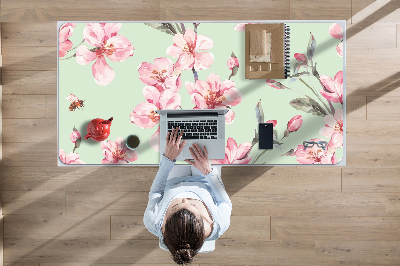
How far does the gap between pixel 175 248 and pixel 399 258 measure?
1577mm

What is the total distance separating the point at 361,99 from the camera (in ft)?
5.41

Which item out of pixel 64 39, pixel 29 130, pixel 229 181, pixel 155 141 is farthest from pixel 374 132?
pixel 29 130

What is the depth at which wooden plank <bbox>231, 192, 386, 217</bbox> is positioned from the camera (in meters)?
1.66

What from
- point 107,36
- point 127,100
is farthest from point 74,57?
point 127,100

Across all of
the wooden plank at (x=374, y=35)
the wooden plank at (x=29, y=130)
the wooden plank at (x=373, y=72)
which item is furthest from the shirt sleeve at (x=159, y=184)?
the wooden plank at (x=374, y=35)

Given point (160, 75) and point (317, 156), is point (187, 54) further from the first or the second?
point (317, 156)

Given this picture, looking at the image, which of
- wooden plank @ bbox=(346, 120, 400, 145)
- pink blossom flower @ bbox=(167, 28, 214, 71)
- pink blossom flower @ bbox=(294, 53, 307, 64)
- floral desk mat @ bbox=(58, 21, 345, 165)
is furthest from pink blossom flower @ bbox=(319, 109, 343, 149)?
pink blossom flower @ bbox=(167, 28, 214, 71)

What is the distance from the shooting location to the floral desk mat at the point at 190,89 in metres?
1.47

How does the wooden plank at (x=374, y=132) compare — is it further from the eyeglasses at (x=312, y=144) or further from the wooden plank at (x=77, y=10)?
the wooden plank at (x=77, y=10)

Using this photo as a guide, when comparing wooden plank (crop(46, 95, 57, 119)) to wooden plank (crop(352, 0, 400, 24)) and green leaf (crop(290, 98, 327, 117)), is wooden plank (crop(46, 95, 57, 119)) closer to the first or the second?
green leaf (crop(290, 98, 327, 117))

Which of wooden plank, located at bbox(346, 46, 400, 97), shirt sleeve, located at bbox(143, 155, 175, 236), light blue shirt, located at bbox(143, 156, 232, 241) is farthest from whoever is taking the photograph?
wooden plank, located at bbox(346, 46, 400, 97)

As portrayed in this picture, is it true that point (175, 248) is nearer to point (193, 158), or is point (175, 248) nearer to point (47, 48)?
point (193, 158)

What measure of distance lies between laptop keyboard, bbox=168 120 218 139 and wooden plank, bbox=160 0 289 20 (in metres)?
0.72

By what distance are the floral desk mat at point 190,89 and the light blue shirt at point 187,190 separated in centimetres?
20
